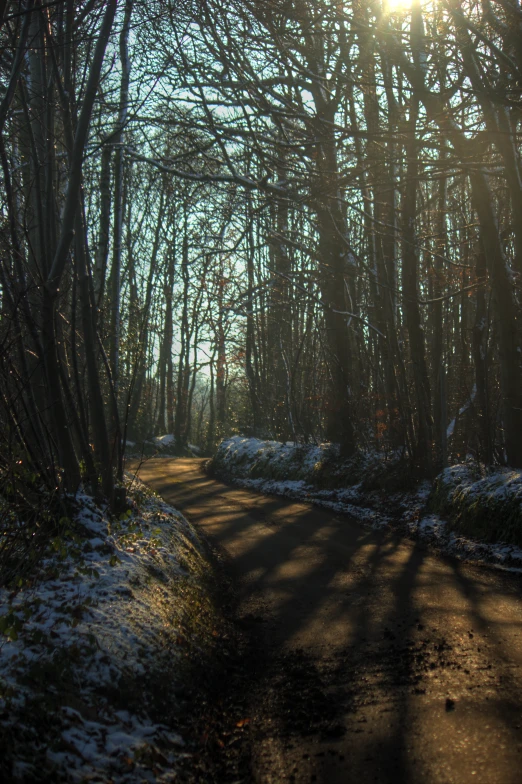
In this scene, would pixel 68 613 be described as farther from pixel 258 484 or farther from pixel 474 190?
pixel 258 484

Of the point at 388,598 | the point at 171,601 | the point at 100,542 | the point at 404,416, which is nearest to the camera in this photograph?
the point at 171,601

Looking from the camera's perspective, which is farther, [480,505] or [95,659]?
[480,505]

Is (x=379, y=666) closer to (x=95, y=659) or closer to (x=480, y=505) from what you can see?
(x=95, y=659)

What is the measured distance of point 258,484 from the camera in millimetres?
19656

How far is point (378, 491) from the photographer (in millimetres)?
14531

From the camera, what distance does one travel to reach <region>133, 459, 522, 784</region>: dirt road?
374cm

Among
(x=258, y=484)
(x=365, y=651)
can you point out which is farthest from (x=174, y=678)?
(x=258, y=484)

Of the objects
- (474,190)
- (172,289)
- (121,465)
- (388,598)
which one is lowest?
(388,598)

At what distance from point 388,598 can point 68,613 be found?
12.0ft

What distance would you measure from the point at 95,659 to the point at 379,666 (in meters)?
2.17

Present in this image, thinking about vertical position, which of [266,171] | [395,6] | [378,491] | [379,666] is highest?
[395,6]

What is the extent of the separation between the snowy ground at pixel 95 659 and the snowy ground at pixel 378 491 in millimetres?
4214

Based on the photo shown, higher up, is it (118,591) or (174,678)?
(118,591)

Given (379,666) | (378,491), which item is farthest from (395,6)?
(379,666)
